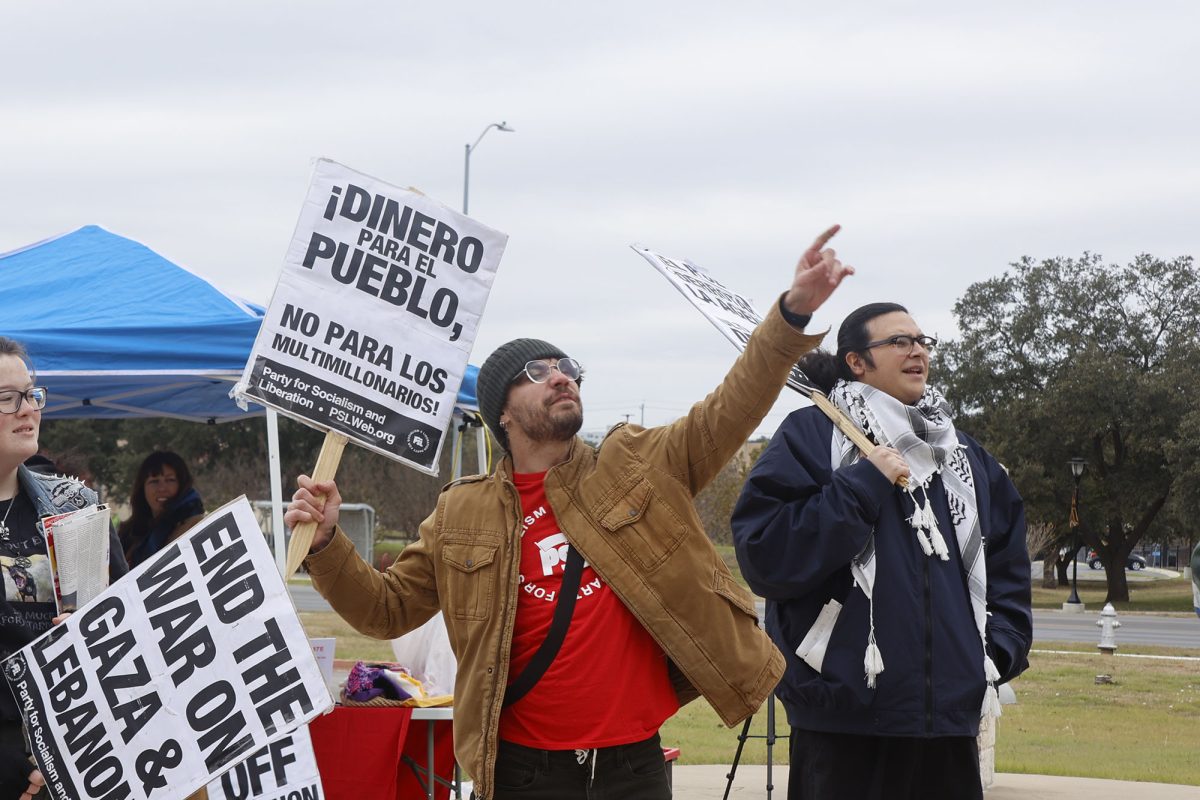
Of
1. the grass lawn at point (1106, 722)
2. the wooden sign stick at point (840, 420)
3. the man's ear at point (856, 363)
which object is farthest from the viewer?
the grass lawn at point (1106, 722)

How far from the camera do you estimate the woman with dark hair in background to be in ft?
25.5

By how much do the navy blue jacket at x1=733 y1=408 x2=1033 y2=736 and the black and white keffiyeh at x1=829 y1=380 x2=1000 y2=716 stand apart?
0.03m

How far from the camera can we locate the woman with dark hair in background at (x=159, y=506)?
777 centimetres

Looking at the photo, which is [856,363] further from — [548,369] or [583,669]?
[583,669]

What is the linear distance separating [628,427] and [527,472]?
288 mm

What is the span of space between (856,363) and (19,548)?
2.43 metres

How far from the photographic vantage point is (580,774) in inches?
124

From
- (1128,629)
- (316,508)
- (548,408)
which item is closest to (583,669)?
(548,408)

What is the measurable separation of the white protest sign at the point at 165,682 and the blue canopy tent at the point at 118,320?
2.53 m

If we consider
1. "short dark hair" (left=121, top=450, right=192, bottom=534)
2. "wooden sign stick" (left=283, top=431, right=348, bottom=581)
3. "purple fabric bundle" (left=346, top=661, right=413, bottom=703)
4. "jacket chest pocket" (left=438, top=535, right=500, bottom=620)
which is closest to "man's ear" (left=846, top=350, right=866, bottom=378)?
"jacket chest pocket" (left=438, top=535, right=500, bottom=620)

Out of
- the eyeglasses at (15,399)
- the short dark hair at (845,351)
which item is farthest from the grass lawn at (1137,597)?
the eyeglasses at (15,399)

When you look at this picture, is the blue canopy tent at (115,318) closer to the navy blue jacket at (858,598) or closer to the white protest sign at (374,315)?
the white protest sign at (374,315)

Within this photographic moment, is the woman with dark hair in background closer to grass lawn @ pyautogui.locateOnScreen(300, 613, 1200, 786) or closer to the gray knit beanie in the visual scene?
grass lawn @ pyautogui.locateOnScreen(300, 613, 1200, 786)

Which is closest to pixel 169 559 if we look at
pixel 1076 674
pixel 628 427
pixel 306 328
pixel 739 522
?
pixel 306 328
